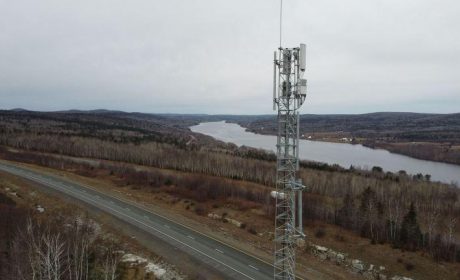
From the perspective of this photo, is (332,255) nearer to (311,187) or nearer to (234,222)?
(234,222)

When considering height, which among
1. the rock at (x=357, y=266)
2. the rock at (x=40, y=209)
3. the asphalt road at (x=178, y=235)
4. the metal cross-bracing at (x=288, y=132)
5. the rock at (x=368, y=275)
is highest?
the metal cross-bracing at (x=288, y=132)

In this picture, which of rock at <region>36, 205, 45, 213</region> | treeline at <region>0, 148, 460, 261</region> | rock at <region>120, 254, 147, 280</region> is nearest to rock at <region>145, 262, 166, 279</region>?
rock at <region>120, 254, 147, 280</region>

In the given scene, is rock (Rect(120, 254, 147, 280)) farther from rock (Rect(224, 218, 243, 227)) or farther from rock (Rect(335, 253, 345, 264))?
rock (Rect(335, 253, 345, 264))

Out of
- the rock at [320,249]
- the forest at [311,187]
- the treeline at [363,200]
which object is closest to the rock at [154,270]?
the rock at [320,249]

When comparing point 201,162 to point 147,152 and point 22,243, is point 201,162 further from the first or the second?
point 22,243

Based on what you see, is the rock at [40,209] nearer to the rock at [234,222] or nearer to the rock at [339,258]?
the rock at [234,222]
